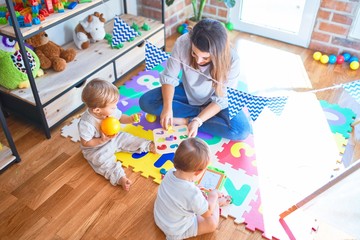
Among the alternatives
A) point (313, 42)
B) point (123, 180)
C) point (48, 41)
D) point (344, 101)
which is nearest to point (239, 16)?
point (313, 42)

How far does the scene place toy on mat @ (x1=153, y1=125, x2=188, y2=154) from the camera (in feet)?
5.82

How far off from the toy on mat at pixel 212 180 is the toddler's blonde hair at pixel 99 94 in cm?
53

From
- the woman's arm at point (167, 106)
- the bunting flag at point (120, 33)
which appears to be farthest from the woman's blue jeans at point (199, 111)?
the bunting flag at point (120, 33)

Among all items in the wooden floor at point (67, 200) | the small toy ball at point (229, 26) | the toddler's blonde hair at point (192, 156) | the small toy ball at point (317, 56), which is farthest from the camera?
the small toy ball at point (229, 26)

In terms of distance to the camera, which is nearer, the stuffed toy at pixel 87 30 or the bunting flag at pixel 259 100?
the bunting flag at pixel 259 100

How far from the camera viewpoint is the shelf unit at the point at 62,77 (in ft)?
5.45

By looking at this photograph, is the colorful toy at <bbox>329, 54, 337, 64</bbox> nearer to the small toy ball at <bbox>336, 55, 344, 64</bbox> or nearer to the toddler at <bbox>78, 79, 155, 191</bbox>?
the small toy ball at <bbox>336, 55, 344, 64</bbox>

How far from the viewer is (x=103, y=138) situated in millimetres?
1629

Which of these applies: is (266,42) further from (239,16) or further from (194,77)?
(194,77)

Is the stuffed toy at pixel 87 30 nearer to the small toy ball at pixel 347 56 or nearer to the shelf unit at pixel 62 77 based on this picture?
the shelf unit at pixel 62 77

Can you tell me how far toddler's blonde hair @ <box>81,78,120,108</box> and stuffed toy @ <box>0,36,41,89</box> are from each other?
45 cm

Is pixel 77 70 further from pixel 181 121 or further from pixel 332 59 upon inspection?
pixel 332 59

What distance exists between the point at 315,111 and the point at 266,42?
0.86 m

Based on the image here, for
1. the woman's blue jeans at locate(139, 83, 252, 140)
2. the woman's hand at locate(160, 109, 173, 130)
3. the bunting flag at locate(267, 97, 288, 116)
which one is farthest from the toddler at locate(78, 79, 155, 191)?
the bunting flag at locate(267, 97, 288, 116)
